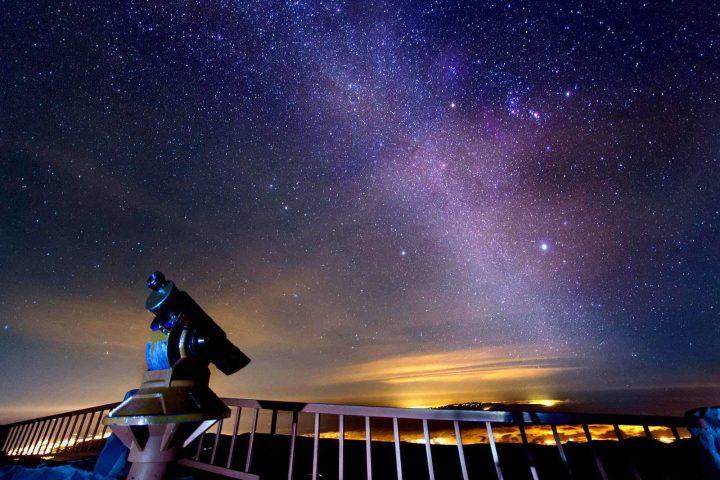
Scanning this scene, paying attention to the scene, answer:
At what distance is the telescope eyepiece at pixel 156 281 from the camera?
185 centimetres

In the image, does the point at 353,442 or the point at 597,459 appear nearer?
the point at 597,459

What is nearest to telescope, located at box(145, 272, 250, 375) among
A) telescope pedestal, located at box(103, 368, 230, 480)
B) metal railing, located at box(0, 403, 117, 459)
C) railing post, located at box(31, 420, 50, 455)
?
telescope pedestal, located at box(103, 368, 230, 480)

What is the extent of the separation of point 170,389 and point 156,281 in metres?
0.63

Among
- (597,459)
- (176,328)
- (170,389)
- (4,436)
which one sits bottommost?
(597,459)

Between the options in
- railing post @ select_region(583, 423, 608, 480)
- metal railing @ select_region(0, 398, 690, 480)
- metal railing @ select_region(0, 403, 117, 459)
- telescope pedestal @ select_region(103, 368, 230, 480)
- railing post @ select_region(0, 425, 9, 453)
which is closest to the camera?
telescope pedestal @ select_region(103, 368, 230, 480)

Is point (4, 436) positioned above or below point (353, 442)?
above

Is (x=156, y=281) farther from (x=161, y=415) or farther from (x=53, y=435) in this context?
(x=53, y=435)

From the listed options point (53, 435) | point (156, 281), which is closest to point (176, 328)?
point (156, 281)

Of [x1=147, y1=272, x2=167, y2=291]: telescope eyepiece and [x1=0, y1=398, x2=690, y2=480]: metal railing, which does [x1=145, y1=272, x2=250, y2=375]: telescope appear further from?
[x1=0, y1=398, x2=690, y2=480]: metal railing

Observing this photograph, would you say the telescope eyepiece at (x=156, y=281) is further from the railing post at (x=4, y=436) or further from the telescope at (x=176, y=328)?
the railing post at (x=4, y=436)

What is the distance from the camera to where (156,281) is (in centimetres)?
186

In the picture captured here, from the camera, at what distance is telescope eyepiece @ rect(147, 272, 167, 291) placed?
6.06 feet

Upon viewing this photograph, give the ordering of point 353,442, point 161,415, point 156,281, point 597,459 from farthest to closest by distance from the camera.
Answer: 1. point 353,442
2. point 597,459
3. point 156,281
4. point 161,415

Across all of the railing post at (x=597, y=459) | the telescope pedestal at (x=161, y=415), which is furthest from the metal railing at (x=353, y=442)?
the telescope pedestal at (x=161, y=415)
